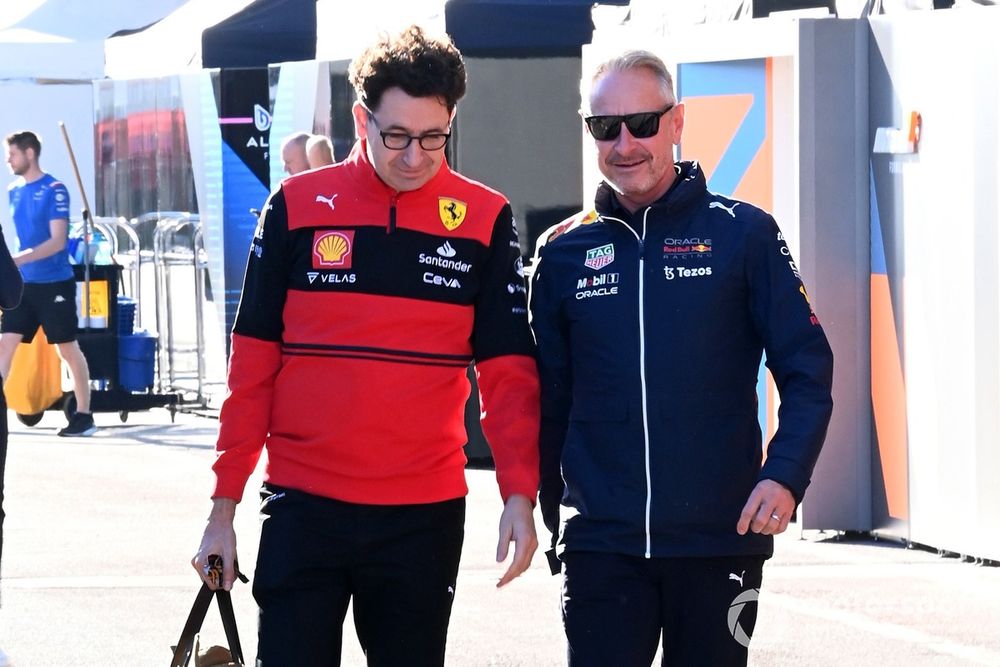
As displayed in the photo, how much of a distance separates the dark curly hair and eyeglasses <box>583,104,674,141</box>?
29cm

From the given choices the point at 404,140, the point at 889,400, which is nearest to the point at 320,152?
the point at 889,400

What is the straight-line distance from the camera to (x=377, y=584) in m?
3.79

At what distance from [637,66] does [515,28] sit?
7.18 m

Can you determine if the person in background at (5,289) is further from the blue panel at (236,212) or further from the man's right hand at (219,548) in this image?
the blue panel at (236,212)

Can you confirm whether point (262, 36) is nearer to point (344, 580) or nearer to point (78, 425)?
point (78, 425)

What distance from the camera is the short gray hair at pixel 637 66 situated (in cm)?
385

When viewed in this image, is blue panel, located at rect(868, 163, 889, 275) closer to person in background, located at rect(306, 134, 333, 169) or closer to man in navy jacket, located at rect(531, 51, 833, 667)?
person in background, located at rect(306, 134, 333, 169)

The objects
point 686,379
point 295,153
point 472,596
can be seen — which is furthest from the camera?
point 295,153

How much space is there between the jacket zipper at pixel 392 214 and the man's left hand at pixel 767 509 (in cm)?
88

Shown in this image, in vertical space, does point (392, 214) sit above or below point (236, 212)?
below

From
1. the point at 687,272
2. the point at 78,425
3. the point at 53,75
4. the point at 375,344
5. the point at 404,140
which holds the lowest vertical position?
the point at 78,425

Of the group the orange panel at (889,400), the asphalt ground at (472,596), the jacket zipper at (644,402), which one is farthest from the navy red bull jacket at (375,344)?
the orange panel at (889,400)

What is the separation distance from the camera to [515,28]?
10930mm

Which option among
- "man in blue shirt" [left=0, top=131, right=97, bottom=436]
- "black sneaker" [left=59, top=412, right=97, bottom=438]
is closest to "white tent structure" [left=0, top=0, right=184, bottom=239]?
"black sneaker" [left=59, top=412, right=97, bottom=438]
